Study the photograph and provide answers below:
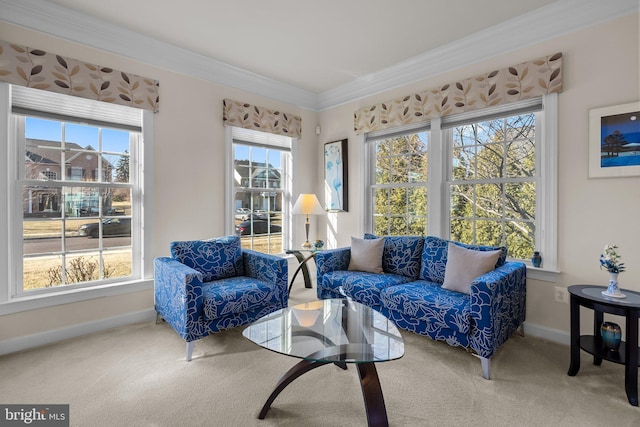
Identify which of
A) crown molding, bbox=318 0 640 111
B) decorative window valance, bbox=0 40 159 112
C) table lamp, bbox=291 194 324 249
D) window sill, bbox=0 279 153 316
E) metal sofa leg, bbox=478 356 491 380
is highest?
crown molding, bbox=318 0 640 111

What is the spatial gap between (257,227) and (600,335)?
3453 millimetres

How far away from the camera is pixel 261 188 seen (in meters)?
4.17

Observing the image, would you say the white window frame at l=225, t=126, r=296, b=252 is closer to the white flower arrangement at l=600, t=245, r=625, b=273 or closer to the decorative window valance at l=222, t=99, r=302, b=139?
the decorative window valance at l=222, t=99, r=302, b=139

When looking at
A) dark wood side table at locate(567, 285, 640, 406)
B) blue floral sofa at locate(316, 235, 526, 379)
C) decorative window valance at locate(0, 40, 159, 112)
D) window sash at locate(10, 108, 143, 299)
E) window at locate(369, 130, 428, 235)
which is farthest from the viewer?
window at locate(369, 130, 428, 235)

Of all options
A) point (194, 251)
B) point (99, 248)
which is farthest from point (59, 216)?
point (194, 251)

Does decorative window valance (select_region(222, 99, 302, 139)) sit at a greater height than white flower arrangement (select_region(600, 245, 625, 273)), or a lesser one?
greater

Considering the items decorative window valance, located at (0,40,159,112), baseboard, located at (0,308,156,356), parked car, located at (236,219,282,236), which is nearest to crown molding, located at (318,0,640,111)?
parked car, located at (236,219,282,236)

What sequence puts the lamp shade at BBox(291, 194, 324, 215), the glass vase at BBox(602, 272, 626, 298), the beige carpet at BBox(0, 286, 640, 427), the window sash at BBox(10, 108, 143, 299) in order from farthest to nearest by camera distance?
1. the lamp shade at BBox(291, 194, 324, 215)
2. the window sash at BBox(10, 108, 143, 299)
3. the glass vase at BBox(602, 272, 626, 298)
4. the beige carpet at BBox(0, 286, 640, 427)

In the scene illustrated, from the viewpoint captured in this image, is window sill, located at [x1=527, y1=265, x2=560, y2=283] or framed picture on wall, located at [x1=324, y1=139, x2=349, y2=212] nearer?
window sill, located at [x1=527, y1=265, x2=560, y2=283]

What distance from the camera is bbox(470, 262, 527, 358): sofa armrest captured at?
6.89ft

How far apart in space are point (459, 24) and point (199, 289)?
3.12m

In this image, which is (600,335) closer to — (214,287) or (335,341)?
(335,341)

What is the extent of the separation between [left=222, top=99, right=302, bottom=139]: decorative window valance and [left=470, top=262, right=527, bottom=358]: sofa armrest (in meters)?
2.97

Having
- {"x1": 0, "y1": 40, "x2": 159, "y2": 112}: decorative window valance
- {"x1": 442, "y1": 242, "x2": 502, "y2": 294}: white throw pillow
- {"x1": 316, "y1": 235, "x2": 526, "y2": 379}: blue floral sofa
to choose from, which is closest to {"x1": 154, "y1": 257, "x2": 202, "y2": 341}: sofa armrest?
{"x1": 316, "y1": 235, "x2": 526, "y2": 379}: blue floral sofa
